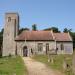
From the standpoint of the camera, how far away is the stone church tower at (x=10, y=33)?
6438 centimetres

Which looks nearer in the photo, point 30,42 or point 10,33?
point 30,42

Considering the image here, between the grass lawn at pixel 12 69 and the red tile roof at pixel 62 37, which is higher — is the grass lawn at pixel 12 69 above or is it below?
below

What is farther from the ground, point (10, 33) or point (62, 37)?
point (10, 33)

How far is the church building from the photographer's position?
207ft

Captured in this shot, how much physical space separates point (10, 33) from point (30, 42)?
6382mm

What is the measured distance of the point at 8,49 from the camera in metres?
64.6

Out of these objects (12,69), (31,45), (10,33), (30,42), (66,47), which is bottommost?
(12,69)

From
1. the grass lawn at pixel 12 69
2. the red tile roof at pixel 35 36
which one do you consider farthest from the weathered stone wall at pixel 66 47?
the grass lawn at pixel 12 69

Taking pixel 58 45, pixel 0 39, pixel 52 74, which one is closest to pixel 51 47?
pixel 58 45

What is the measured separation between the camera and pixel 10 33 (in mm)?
65000

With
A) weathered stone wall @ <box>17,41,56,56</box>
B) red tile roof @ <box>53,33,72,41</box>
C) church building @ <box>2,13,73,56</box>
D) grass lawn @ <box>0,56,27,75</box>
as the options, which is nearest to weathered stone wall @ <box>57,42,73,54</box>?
church building @ <box>2,13,73,56</box>

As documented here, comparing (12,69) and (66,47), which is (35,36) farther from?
(12,69)

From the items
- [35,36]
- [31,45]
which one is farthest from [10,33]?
[35,36]

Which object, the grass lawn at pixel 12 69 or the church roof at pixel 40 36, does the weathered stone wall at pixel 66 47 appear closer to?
the church roof at pixel 40 36
